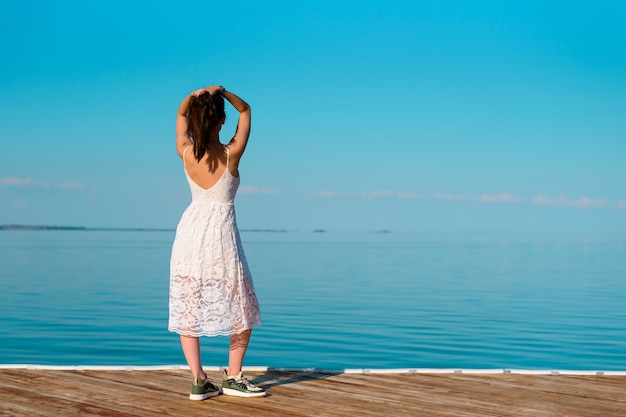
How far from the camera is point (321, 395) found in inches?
210

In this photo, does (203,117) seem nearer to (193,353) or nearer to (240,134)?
(240,134)

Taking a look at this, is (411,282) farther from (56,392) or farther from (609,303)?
(56,392)

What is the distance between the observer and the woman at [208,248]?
5.07 m

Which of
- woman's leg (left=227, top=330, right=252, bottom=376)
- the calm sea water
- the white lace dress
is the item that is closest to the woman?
the white lace dress

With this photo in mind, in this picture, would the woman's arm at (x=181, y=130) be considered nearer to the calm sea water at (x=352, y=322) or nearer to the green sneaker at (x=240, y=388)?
the green sneaker at (x=240, y=388)

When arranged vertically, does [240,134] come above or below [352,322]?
above

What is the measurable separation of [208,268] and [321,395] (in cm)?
116

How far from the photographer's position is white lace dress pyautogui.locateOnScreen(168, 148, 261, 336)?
507 cm

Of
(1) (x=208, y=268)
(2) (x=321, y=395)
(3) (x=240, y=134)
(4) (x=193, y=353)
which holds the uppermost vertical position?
(3) (x=240, y=134)

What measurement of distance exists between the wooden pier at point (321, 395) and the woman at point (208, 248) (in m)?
0.41

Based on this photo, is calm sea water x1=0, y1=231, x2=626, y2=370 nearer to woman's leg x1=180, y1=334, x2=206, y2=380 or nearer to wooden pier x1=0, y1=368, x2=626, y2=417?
wooden pier x1=0, y1=368, x2=626, y2=417

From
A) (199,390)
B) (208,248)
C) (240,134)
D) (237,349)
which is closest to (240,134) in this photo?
(240,134)

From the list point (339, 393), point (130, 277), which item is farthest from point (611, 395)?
point (130, 277)

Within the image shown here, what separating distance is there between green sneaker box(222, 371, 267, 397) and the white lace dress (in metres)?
0.39
